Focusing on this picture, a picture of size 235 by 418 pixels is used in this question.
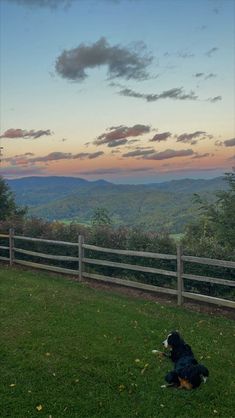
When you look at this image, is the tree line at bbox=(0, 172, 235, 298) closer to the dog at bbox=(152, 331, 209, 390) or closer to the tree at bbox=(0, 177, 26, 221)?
the tree at bbox=(0, 177, 26, 221)

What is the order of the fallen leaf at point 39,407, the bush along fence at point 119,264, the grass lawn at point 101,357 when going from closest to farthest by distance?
the fallen leaf at point 39,407, the grass lawn at point 101,357, the bush along fence at point 119,264

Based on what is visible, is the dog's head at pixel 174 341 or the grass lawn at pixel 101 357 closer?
the grass lawn at pixel 101 357

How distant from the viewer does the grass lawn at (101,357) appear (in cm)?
623

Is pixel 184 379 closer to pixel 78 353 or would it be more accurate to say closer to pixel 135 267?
pixel 78 353

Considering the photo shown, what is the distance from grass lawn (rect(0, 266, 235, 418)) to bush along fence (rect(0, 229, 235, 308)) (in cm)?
73

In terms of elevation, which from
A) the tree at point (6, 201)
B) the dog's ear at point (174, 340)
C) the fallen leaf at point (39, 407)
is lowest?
the fallen leaf at point (39, 407)

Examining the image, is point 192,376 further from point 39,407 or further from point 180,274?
point 180,274

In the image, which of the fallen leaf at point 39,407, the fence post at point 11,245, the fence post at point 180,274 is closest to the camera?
the fallen leaf at point 39,407

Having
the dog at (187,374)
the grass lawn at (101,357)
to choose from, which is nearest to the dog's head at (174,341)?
the grass lawn at (101,357)

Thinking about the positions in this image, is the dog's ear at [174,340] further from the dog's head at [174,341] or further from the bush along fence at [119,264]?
the bush along fence at [119,264]

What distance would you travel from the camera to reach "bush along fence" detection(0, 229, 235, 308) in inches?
448

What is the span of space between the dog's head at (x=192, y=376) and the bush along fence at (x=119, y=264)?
4193mm

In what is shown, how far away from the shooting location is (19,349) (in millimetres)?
8281

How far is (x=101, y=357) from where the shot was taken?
793cm
